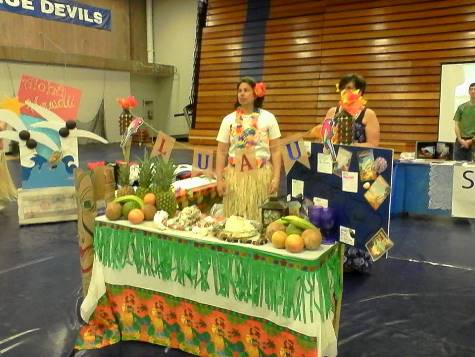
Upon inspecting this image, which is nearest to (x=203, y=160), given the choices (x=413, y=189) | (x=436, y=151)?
(x=413, y=189)

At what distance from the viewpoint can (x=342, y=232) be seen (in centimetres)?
210

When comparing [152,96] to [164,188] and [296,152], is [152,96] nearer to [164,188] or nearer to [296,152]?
[164,188]

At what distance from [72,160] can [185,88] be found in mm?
10257

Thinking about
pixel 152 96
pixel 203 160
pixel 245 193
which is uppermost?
pixel 152 96

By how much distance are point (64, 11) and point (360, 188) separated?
38.9ft

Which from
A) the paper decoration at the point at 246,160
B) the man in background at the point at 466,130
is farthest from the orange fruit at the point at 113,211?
the man in background at the point at 466,130

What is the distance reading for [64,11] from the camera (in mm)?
11766

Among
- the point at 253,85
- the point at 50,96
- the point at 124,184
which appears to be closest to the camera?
the point at 124,184

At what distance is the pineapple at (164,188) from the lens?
213cm

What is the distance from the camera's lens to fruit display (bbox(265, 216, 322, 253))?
5.39 ft

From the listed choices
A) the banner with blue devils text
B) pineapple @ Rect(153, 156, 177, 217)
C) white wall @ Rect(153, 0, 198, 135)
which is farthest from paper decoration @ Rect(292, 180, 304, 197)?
white wall @ Rect(153, 0, 198, 135)

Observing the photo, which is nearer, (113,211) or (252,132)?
(113,211)

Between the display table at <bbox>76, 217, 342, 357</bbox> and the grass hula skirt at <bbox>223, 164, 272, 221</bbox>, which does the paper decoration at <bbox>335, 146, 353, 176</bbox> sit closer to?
the display table at <bbox>76, 217, 342, 357</bbox>

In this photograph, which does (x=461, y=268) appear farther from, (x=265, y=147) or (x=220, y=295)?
(x=220, y=295)
